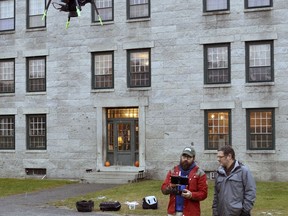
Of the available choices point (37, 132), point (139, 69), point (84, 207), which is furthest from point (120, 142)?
point (84, 207)

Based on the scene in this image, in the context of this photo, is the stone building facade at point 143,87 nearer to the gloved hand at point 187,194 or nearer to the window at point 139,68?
the window at point 139,68

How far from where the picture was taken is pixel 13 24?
2773cm

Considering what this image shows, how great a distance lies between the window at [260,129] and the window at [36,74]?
9.87m

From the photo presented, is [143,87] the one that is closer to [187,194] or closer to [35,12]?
[35,12]

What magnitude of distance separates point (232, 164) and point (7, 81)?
21.8 metres

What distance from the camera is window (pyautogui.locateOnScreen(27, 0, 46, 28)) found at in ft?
89.5

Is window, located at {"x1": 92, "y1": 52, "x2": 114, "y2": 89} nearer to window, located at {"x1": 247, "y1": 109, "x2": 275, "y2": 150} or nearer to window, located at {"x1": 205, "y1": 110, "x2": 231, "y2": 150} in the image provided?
window, located at {"x1": 205, "y1": 110, "x2": 231, "y2": 150}

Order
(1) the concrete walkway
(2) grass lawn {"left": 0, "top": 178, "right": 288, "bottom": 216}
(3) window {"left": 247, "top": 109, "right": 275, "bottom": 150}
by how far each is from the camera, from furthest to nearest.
Result: (3) window {"left": 247, "top": 109, "right": 275, "bottom": 150} → (1) the concrete walkway → (2) grass lawn {"left": 0, "top": 178, "right": 288, "bottom": 216}

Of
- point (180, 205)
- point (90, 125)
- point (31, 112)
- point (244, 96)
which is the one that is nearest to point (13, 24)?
point (31, 112)

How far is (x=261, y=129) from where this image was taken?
23.3m

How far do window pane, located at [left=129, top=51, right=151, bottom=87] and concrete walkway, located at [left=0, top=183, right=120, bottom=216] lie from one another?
4902 millimetres

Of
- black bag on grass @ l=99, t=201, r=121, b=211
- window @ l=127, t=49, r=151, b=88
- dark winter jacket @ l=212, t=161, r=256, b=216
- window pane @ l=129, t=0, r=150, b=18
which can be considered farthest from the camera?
window pane @ l=129, t=0, r=150, b=18

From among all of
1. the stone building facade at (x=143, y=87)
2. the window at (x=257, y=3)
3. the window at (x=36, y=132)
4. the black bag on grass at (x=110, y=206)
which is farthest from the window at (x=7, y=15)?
the black bag on grass at (x=110, y=206)

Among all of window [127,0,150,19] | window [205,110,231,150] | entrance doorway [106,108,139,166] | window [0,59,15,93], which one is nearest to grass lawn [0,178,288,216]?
window [205,110,231,150]
